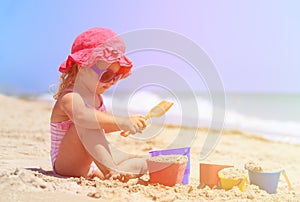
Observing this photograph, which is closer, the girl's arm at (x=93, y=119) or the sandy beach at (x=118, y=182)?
the sandy beach at (x=118, y=182)

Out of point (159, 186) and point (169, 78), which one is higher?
point (169, 78)

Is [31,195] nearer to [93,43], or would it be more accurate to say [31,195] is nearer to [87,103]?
[87,103]

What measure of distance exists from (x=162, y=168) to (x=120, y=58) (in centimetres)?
83

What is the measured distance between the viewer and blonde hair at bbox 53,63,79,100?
2786mm

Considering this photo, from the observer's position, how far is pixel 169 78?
176 inches

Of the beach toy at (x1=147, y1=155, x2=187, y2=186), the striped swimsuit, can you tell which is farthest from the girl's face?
the beach toy at (x1=147, y1=155, x2=187, y2=186)

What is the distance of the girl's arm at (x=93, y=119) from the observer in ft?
8.38

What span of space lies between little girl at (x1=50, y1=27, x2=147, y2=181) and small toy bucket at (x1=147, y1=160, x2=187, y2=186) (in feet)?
0.52

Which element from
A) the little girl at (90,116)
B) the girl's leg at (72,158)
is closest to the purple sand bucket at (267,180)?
the little girl at (90,116)

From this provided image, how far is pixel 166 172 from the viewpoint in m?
2.60

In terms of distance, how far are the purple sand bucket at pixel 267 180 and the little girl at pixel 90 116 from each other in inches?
30.0

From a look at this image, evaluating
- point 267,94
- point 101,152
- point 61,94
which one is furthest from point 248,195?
point 267,94

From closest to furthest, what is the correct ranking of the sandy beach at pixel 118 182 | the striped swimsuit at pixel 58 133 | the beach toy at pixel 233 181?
the sandy beach at pixel 118 182 → the beach toy at pixel 233 181 → the striped swimsuit at pixel 58 133

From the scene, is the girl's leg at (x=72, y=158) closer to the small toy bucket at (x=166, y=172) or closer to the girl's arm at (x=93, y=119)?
the girl's arm at (x=93, y=119)
